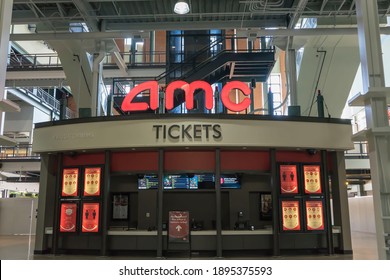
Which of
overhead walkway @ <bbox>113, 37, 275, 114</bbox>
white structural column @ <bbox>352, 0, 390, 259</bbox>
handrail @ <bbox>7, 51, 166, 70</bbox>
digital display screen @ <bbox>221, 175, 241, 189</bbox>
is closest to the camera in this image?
white structural column @ <bbox>352, 0, 390, 259</bbox>

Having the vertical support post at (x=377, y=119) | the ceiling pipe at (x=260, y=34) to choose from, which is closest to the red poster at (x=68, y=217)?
the ceiling pipe at (x=260, y=34)

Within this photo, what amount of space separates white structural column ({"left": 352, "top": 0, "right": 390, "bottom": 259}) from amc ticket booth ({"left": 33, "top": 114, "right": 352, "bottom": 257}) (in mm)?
4119

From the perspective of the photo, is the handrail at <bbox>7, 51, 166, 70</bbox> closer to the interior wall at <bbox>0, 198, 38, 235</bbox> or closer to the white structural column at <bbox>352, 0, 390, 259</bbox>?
the interior wall at <bbox>0, 198, 38, 235</bbox>

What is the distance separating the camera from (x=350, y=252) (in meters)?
9.57

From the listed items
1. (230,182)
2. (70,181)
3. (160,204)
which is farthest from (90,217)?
(230,182)

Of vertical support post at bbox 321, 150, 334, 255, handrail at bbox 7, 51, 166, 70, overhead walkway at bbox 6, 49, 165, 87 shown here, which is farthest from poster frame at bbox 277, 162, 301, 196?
handrail at bbox 7, 51, 166, 70

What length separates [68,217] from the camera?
986 cm

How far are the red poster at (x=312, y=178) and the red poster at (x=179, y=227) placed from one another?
3.24m

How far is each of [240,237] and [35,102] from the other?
17.4 metres

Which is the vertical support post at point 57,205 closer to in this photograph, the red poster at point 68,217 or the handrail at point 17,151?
the red poster at point 68,217

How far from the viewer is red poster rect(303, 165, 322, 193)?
32.1ft

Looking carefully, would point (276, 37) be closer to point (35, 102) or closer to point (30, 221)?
point (30, 221)
